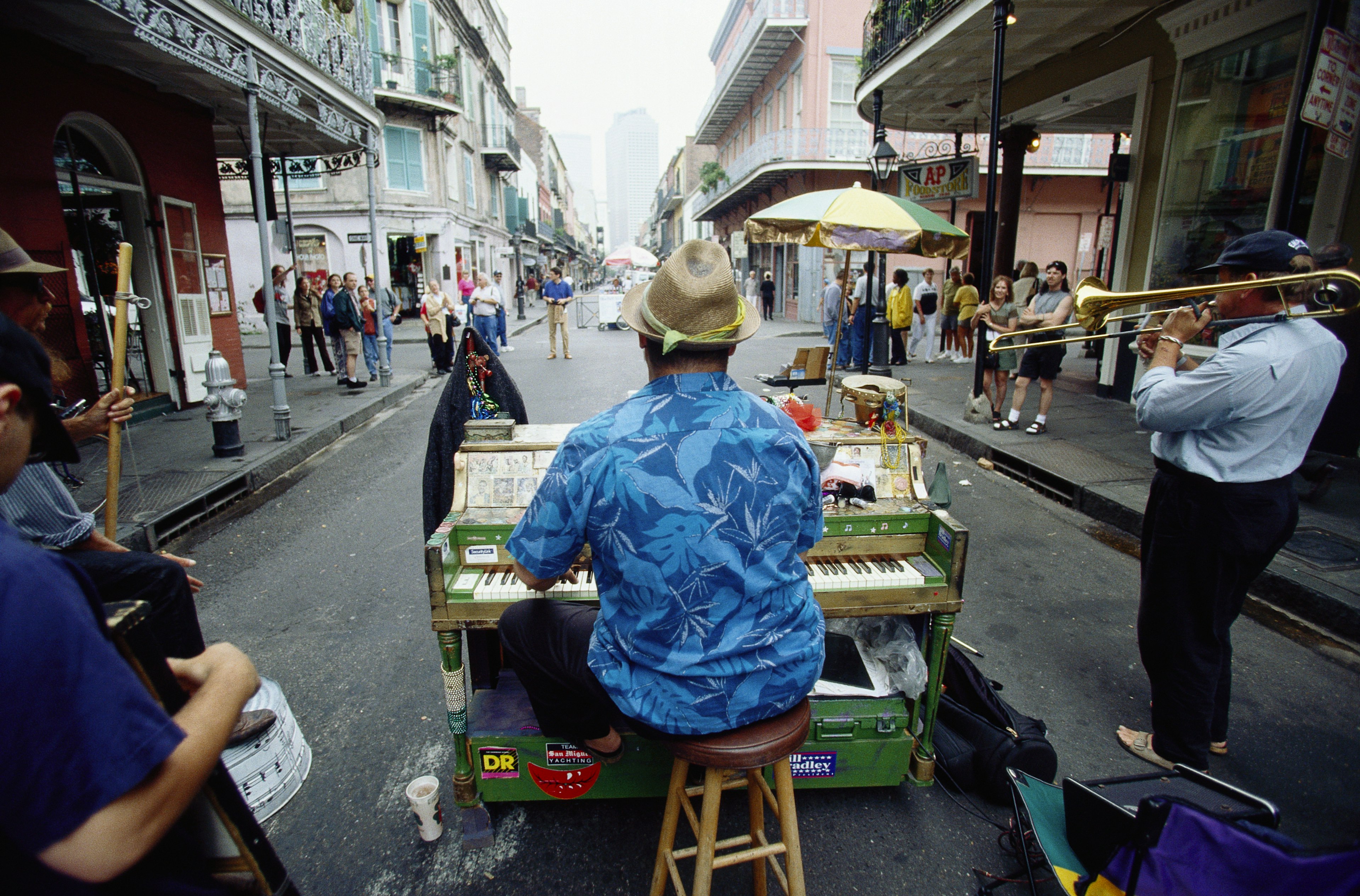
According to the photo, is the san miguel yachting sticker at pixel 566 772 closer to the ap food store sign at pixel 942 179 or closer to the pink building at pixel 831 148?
the ap food store sign at pixel 942 179

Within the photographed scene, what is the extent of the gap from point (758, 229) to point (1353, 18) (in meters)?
5.06

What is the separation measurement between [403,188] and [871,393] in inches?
945

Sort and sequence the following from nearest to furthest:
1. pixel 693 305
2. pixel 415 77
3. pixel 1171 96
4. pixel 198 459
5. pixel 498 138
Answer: pixel 693 305 → pixel 198 459 → pixel 1171 96 → pixel 415 77 → pixel 498 138

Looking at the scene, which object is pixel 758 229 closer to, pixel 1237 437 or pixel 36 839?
pixel 1237 437

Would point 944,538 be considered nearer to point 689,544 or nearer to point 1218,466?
point 1218,466

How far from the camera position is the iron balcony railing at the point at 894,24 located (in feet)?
Result: 28.3

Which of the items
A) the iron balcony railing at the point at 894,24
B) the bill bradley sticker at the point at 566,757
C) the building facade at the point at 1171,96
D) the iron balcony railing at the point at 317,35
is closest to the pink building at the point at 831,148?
the iron balcony railing at the point at 894,24

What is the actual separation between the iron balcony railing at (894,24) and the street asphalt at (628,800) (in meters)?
6.48

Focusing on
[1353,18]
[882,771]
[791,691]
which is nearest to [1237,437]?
[882,771]

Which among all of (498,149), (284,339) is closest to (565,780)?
(284,339)

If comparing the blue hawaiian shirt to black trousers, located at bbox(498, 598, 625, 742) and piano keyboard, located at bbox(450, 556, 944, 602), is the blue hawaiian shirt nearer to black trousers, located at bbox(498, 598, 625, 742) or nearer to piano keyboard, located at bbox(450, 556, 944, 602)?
black trousers, located at bbox(498, 598, 625, 742)

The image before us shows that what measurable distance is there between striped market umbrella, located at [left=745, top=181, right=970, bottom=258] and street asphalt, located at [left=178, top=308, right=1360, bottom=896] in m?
2.39

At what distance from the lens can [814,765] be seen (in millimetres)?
2521

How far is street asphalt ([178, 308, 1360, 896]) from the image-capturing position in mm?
2346
